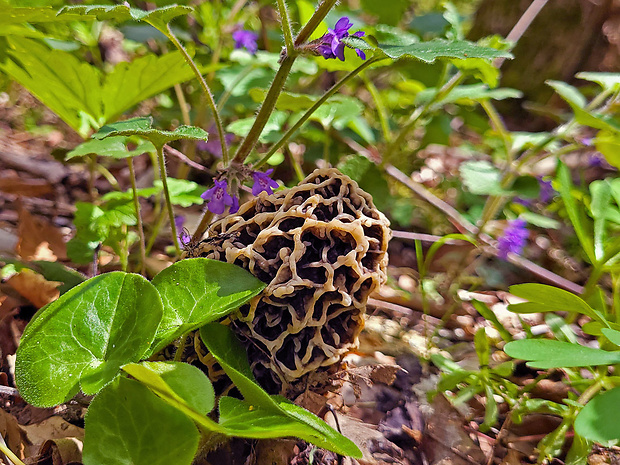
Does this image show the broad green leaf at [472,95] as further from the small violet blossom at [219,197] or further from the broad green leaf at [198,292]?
the broad green leaf at [198,292]

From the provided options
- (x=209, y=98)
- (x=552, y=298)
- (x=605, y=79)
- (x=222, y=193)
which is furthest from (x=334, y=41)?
(x=605, y=79)

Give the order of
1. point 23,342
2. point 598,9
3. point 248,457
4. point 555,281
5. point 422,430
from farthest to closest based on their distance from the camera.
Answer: point 598,9 → point 555,281 → point 422,430 → point 248,457 → point 23,342

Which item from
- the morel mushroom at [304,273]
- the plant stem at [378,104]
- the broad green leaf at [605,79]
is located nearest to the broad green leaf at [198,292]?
the morel mushroom at [304,273]

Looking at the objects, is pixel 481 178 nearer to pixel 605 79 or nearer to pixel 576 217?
pixel 605 79

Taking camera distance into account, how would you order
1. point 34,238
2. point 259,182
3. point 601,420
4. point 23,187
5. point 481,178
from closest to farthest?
point 601,420
point 259,182
point 34,238
point 481,178
point 23,187

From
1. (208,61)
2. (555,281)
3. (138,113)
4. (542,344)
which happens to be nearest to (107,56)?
(138,113)

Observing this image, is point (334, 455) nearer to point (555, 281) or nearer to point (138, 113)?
point (555, 281)

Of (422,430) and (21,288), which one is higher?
(21,288)
